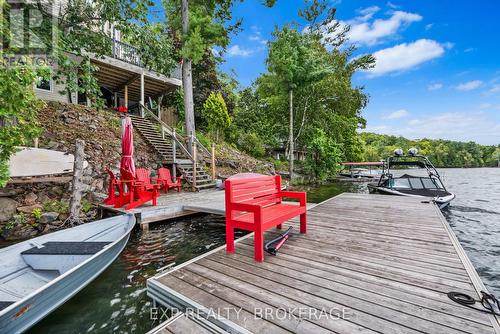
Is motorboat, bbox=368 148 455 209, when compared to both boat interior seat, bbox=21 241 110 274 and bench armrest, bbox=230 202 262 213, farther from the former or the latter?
boat interior seat, bbox=21 241 110 274

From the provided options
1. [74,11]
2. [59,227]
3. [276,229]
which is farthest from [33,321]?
[74,11]

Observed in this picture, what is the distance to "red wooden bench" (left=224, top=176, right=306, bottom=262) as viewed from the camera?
3.06 metres

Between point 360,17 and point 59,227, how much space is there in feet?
91.6

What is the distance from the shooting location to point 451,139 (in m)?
96.3

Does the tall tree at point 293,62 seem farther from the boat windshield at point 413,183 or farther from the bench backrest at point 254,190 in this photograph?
the bench backrest at point 254,190

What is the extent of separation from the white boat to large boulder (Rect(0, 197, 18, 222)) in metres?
3.35

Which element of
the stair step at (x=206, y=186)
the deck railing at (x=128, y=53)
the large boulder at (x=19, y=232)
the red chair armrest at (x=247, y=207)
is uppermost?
the deck railing at (x=128, y=53)

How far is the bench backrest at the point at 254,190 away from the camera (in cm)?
337

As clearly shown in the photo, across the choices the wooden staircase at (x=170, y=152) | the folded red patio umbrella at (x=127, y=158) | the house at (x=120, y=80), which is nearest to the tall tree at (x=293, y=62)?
the house at (x=120, y=80)

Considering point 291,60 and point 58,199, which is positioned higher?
point 291,60

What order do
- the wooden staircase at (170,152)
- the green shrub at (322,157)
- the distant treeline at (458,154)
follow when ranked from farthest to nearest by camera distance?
1. the distant treeline at (458,154)
2. the green shrub at (322,157)
3. the wooden staircase at (170,152)

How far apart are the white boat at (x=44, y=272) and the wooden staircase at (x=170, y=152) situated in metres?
6.39

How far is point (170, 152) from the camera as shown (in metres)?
11.3

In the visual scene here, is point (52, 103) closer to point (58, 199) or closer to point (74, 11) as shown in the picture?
point (74, 11)
